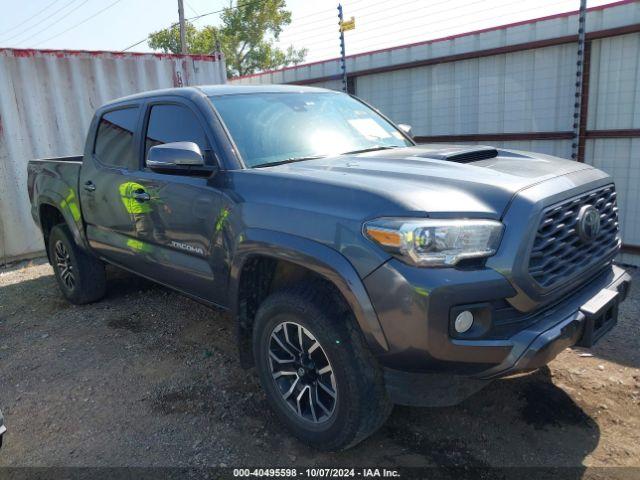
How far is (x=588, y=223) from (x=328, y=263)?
1.29 m

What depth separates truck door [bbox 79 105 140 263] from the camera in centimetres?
400

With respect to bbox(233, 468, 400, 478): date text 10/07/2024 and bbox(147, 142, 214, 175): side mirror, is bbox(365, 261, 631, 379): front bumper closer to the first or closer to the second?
bbox(233, 468, 400, 478): date text 10/07/2024

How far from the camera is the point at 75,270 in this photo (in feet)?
16.5

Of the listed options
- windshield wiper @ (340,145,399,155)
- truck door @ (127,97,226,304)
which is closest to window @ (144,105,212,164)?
truck door @ (127,97,226,304)

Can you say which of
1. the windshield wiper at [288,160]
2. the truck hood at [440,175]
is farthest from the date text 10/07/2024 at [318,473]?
the windshield wiper at [288,160]

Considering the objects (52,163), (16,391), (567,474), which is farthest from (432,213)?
(52,163)

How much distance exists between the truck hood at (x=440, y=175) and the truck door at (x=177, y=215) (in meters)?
0.54

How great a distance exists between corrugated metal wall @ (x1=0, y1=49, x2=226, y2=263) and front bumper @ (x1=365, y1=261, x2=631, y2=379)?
265 inches

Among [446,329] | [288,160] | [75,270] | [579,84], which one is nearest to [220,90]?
[288,160]

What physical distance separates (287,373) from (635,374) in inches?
88.9

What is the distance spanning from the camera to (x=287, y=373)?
2832mm

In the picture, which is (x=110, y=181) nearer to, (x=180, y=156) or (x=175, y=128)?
(x=175, y=128)

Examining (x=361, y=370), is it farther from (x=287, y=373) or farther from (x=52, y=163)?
(x=52, y=163)

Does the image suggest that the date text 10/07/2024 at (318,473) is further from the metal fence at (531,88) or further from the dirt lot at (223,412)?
the metal fence at (531,88)
